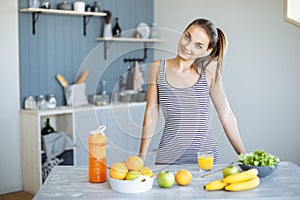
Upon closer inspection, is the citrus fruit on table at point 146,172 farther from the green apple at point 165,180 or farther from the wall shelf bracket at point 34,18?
the wall shelf bracket at point 34,18

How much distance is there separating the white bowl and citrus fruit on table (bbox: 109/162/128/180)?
2cm

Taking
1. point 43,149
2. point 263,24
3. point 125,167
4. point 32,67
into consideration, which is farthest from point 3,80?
point 125,167

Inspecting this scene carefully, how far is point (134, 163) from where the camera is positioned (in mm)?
1944

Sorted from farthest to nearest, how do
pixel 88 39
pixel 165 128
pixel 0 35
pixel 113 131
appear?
pixel 88 39 → pixel 0 35 → pixel 165 128 → pixel 113 131

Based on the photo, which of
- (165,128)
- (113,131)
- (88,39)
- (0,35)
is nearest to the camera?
(113,131)

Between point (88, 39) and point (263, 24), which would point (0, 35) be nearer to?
point (88, 39)

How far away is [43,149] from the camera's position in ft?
14.0

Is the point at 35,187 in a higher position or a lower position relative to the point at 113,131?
lower

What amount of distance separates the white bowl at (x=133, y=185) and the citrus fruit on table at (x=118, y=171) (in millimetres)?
20

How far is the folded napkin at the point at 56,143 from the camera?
423 centimetres

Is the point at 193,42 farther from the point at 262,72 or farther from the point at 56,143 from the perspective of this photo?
the point at 56,143

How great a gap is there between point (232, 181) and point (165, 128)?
0.48 meters

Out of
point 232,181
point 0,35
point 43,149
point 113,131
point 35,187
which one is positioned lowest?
point 35,187

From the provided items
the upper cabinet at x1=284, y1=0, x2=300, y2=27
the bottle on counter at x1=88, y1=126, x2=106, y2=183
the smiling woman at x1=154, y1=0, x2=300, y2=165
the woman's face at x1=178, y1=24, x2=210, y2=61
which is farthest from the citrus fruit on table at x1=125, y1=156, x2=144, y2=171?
the smiling woman at x1=154, y1=0, x2=300, y2=165
